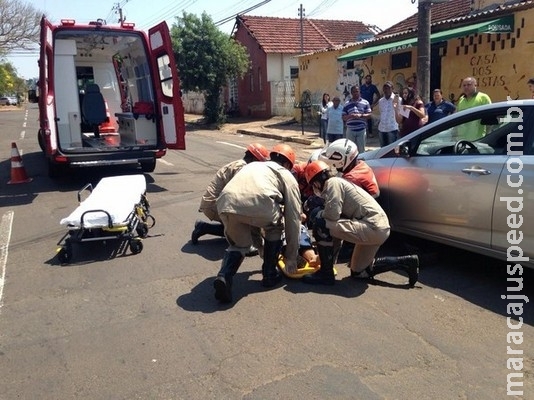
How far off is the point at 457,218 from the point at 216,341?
94.8 inches

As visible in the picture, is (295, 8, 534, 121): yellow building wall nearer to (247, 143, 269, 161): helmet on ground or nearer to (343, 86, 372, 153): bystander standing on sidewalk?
(343, 86, 372, 153): bystander standing on sidewalk

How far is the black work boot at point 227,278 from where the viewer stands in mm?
3830

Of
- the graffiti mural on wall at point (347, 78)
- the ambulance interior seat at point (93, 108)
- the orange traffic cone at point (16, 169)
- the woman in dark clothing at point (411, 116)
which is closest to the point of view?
the woman in dark clothing at point (411, 116)

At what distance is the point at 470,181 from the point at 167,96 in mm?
6135

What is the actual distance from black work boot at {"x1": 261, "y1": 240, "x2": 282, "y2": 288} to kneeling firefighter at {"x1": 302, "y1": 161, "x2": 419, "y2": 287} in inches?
11.4

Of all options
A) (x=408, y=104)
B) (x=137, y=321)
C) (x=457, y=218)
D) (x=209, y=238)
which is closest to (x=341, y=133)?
(x=408, y=104)

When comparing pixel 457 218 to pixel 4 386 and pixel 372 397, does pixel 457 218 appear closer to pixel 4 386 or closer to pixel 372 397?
pixel 372 397

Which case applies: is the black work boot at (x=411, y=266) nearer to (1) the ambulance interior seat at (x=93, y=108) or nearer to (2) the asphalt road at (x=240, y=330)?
(2) the asphalt road at (x=240, y=330)

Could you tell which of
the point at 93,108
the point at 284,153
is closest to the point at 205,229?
the point at 284,153

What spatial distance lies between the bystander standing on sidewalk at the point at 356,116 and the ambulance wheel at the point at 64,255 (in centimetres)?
628

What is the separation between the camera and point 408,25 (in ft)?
64.4

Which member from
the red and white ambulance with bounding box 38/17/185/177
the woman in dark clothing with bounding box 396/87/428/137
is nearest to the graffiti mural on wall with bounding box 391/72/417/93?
the woman in dark clothing with bounding box 396/87/428/137

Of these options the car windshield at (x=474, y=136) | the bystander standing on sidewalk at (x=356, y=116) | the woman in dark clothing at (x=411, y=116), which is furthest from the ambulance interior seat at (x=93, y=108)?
the car windshield at (x=474, y=136)

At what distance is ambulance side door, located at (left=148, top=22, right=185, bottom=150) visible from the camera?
8719 millimetres
